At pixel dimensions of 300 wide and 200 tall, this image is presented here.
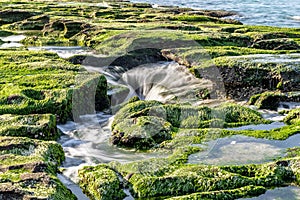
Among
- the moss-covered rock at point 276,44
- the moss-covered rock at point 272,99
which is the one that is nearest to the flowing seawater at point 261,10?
the moss-covered rock at point 276,44

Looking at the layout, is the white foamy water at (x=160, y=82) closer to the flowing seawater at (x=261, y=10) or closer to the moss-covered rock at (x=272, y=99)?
the moss-covered rock at (x=272, y=99)

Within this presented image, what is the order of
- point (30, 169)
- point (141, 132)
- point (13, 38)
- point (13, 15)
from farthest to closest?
point (13, 15) < point (13, 38) < point (141, 132) < point (30, 169)

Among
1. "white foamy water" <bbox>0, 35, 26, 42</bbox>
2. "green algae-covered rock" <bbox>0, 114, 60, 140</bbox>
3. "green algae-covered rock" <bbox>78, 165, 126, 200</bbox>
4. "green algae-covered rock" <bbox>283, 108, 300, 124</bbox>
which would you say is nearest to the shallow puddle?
"green algae-covered rock" <bbox>283, 108, 300, 124</bbox>

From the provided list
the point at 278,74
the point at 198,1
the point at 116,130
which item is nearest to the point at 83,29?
the point at 278,74

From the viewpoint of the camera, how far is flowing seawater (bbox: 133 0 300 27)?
4847 centimetres

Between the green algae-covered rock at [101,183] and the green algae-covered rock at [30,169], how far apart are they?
1.88 ft

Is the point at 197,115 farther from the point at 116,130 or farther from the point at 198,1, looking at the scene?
the point at 198,1

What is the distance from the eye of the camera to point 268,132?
47.8 feet

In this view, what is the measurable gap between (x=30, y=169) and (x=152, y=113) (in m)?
5.71

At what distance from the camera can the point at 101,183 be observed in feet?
35.6

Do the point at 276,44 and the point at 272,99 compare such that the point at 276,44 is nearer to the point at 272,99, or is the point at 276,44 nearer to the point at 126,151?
the point at 272,99

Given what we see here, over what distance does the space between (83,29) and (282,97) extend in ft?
67.6

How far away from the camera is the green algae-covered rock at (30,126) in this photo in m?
14.0

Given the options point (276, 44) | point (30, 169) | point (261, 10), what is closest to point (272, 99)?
point (276, 44)
